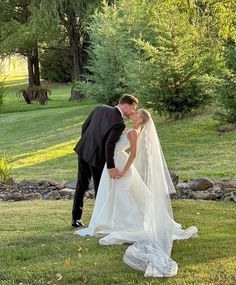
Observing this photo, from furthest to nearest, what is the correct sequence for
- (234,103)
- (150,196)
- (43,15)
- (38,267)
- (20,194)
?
1. (43,15)
2. (234,103)
3. (20,194)
4. (150,196)
5. (38,267)

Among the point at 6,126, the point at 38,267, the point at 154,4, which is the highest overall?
the point at 154,4

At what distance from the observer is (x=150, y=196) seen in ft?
22.2

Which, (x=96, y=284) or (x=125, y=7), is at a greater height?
(x=125, y=7)

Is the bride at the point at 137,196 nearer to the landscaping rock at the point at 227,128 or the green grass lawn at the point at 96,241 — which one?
the green grass lawn at the point at 96,241

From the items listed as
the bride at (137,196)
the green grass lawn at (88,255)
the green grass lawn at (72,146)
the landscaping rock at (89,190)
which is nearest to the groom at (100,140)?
the bride at (137,196)

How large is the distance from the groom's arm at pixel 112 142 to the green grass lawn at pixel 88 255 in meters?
0.94

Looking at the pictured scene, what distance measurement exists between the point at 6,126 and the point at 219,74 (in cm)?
1496

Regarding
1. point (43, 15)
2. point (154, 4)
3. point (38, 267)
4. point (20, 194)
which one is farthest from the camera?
point (43, 15)

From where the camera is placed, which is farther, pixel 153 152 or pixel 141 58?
pixel 141 58

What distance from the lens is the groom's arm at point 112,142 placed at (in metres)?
6.86

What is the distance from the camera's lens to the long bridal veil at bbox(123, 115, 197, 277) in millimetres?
5695

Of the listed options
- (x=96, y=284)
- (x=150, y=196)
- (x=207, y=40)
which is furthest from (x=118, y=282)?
(x=207, y=40)

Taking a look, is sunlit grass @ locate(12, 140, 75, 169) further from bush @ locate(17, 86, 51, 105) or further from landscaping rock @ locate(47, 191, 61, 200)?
bush @ locate(17, 86, 51, 105)

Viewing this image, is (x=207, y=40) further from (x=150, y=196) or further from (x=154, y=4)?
(x=150, y=196)
